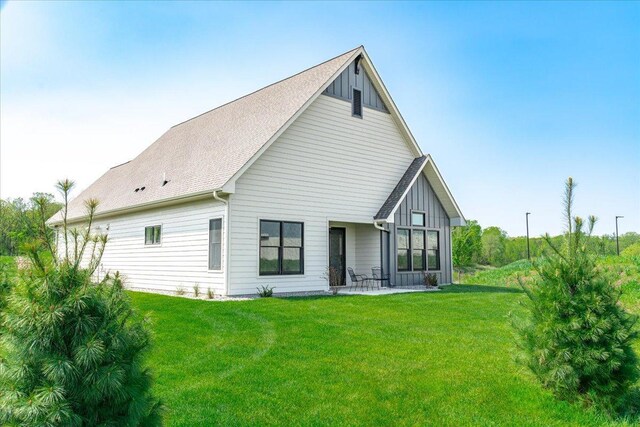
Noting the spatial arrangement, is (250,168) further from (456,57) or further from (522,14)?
(522,14)

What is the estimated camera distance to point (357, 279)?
1755cm

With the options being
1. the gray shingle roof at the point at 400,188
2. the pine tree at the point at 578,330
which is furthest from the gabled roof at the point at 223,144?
the pine tree at the point at 578,330

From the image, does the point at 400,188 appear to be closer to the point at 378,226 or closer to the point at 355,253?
the point at 378,226

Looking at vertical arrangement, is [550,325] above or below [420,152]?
below

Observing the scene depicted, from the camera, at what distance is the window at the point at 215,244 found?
13.8 meters

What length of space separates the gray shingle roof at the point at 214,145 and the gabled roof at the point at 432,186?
4945mm

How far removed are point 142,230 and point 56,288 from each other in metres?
15.5

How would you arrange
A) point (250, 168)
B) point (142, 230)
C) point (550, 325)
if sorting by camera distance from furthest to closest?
1. point (142, 230)
2. point (250, 168)
3. point (550, 325)

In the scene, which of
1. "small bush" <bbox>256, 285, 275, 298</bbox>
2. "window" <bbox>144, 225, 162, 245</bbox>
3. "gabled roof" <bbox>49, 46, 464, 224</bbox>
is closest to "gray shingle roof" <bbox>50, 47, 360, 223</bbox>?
"gabled roof" <bbox>49, 46, 464, 224</bbox>

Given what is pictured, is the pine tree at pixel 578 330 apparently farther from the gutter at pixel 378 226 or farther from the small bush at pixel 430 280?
the small bush at pixel 430 280

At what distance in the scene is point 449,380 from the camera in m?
5.69

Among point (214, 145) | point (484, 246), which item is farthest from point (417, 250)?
point (484, 246)

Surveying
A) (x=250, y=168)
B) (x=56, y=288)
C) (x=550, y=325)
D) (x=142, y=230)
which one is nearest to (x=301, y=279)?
(x=250, y=168)

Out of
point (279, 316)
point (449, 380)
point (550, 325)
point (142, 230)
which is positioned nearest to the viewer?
point (550, 325)
